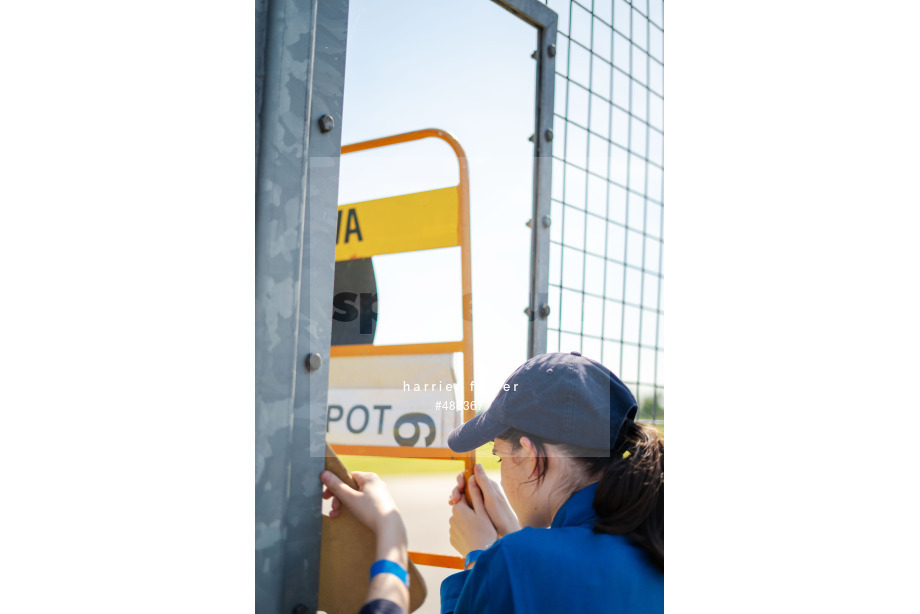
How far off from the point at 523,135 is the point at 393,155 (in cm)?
26

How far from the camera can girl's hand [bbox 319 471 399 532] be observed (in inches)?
39.4

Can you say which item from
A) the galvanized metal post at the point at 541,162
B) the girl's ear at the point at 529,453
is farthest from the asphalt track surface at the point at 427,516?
the galvanized metal post at the point at 541,162

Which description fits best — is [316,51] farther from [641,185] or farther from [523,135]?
[641,185]

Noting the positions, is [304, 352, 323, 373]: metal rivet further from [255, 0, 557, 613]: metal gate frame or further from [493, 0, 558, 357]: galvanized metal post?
[493, 0, 558, 357]: galvanized metal post

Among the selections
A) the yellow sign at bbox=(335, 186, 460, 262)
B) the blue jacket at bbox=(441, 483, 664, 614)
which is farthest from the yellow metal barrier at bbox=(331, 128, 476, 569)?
the blue jacket at bbox=(441, 483, 664, 614)

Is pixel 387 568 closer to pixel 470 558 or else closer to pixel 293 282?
pixel 470 558

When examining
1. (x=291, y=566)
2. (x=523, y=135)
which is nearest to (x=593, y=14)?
(x=523, y=135)

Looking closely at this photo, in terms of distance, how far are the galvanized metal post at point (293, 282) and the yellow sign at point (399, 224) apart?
0.03 meters

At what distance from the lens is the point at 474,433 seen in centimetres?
107

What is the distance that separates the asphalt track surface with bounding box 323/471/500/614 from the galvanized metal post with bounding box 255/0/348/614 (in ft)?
0.26

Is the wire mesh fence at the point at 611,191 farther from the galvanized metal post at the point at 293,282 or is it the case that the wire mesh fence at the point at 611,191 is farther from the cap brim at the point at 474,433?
the galvanized metal post at the point at 293,282

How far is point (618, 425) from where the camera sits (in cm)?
109

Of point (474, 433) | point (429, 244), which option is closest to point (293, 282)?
point (429, 244)

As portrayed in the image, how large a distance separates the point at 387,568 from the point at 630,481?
371 millimetres
